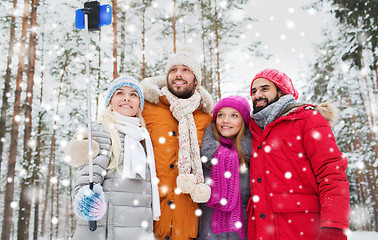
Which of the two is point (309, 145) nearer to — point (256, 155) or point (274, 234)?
point (256, 155)

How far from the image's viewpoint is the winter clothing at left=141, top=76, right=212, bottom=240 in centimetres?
298

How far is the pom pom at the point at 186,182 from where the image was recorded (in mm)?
2906

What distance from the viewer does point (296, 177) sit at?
104 inches

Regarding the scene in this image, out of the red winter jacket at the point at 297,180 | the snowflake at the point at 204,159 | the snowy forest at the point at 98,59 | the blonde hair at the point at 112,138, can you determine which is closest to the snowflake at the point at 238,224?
the red winter jacket at the point at 297,180

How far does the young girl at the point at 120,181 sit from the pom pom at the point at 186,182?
0.98 ft

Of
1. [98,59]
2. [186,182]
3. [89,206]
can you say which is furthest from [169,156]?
[98,59]

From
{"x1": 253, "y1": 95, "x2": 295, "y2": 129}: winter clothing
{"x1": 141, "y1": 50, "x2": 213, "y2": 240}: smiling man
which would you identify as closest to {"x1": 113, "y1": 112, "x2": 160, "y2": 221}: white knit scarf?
{"x1": 141, "y1": 50, "x2": 213, "y2": 240}: smiling man

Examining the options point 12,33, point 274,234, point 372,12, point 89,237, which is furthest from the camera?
point 12,33

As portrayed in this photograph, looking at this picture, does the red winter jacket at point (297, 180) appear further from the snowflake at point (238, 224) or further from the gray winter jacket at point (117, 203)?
the gray winter jacket at point (117, 203)

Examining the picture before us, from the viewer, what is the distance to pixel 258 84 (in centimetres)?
318

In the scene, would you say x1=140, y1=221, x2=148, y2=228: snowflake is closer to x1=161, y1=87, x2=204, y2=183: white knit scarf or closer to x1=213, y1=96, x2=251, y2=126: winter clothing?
x1=161, y1=87, x2=204, y2=183: white knit scarf

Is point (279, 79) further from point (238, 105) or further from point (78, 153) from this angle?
point (78, 153)

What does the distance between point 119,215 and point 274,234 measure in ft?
4.80

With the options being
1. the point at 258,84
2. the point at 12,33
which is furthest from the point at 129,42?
the point at 258,84
